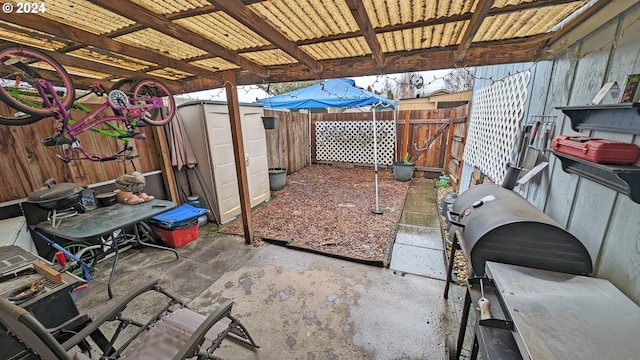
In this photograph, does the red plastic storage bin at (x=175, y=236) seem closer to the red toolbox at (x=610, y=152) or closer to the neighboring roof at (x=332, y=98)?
the neighboring roof at (x=332, y=98)

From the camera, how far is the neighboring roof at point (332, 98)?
15.1 feet

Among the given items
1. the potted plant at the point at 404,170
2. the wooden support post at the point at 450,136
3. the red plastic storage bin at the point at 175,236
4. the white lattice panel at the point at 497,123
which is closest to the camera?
the white lattice panel at the point at 497,123

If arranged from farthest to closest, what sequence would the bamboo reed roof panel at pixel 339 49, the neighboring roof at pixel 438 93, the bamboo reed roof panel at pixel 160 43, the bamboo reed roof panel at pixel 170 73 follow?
the neighboring roof at pixel 438 93 → the bamboo reed roof panel at pixel 170 73 → the bamboo reed roof panel at pixel 339 49 → the bamboo reed roof panel at pixel 160 43

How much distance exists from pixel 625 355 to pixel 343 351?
5.07 ft

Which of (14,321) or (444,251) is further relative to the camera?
(444,251)

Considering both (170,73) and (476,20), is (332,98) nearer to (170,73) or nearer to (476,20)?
(170,73)

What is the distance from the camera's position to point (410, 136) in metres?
6.67

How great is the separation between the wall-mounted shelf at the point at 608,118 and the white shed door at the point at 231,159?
397 cm

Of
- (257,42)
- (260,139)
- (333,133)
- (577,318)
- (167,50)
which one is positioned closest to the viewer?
(577,318)

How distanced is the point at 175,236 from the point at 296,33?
310cm

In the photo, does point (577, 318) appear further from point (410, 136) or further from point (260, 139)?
point (410, 136)

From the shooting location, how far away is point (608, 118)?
1233mm

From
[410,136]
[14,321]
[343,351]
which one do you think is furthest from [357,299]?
[410,136]

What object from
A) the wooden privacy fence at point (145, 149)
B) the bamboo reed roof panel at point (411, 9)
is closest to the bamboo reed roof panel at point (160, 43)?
the wooden privacy fence at point (145, 149)
